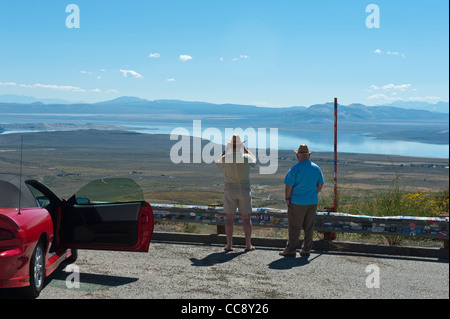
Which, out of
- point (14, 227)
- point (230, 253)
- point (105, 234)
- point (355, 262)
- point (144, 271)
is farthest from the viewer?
point (230, 253)

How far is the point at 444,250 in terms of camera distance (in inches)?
316

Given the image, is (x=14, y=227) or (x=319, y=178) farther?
(x=319, y=178)

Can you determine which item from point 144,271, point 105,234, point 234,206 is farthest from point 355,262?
point 105,234

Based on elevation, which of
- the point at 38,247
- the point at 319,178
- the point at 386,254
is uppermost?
the point at 319,178

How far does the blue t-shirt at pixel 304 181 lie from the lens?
791cm

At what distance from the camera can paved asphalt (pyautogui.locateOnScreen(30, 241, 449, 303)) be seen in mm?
6016

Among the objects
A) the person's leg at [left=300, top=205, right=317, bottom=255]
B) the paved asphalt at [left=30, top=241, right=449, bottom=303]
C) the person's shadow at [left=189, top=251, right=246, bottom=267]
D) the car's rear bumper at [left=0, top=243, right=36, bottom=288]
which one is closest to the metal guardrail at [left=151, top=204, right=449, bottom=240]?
the paved asphalt at [left=30, top=241, right=449, bottom=303]

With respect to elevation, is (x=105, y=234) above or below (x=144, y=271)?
above

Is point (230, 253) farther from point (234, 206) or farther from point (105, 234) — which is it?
point (105, 234)

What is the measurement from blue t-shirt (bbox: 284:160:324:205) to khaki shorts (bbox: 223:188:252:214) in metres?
0.64

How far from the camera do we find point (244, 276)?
22.3ft

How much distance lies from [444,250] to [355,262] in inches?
54.9

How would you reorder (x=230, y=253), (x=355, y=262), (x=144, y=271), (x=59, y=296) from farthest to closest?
(x=230, y=253) → (x=355, y=262) → (x=144, y=271) → (x=59, y=296)

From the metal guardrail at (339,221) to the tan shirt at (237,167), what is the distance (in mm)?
1035
